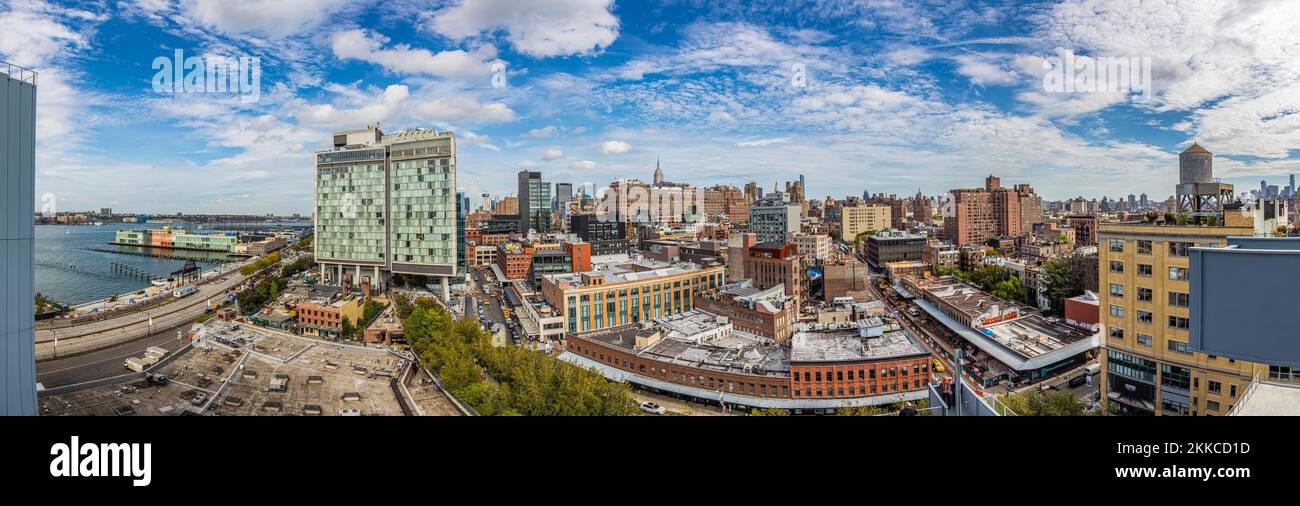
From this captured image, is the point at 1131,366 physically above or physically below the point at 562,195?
below

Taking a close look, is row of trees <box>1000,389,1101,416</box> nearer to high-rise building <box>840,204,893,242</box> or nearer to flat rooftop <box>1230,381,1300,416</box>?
flat rooftop <box>1230,381,1300,416</box>

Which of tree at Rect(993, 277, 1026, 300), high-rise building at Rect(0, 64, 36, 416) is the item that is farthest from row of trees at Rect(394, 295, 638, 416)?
tree at Rect(993, 277, 1026, 300)

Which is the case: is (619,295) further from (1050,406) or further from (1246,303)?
(1246,303)

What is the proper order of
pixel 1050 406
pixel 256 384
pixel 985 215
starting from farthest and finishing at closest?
pixel 985 215
pixel 1050 406
pixel 256 384

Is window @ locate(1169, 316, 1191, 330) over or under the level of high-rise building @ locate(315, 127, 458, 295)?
under

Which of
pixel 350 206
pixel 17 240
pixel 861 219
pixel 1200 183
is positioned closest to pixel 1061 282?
pixel 1200 183

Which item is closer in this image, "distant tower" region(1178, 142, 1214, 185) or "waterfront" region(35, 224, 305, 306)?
"distant tower" region(1178, 142, 1214, 185)
